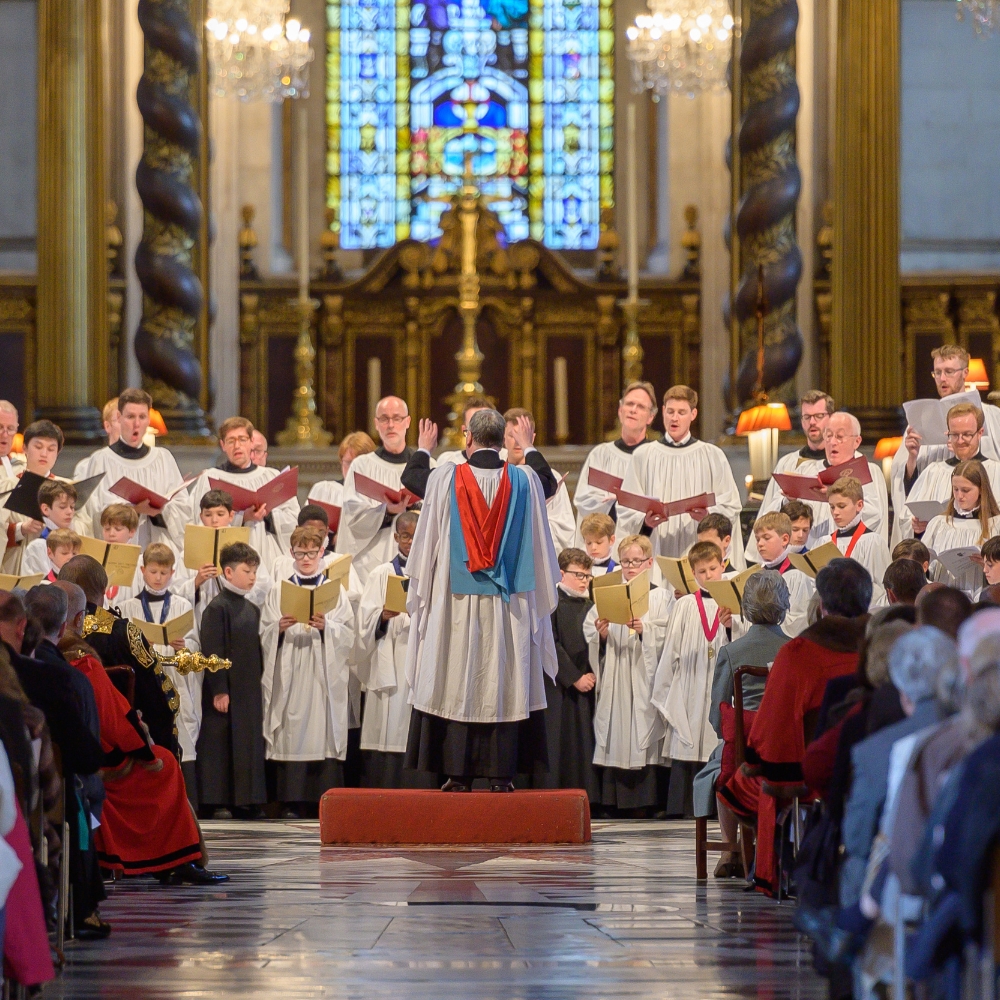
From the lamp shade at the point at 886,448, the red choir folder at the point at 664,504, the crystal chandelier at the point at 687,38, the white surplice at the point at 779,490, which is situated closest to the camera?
the red choir folder at the point at 664,504

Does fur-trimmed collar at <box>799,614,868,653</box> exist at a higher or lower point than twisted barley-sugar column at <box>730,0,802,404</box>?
lower

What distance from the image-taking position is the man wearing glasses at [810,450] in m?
11.5

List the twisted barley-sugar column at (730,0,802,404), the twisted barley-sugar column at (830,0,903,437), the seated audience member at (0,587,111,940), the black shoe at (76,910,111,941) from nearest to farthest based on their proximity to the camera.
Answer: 1. the seated audience member at (0,587,111,940)
2. the black shoe at (76,910,111,941)
3. the twisted barley-sugar column at (830,0,903,437)
4. the twisted barley-sugar column at (730,0,802,404)

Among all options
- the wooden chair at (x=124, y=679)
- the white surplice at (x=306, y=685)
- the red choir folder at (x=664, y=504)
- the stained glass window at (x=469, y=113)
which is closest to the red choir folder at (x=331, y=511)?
the white surplice at (x=306, y=685)

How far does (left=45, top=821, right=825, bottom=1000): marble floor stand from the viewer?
5.20 m

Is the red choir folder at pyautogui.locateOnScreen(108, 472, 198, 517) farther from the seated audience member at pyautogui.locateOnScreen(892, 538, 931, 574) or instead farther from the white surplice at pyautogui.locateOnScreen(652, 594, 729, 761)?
the seated audience member at pyautogui.locateOnScreen(892, 538, 931, 574)

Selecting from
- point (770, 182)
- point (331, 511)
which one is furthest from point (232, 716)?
point (770, 182)

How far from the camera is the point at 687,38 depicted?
16.3 meters

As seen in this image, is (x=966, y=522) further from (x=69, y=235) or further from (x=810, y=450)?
(x=69, y=235)

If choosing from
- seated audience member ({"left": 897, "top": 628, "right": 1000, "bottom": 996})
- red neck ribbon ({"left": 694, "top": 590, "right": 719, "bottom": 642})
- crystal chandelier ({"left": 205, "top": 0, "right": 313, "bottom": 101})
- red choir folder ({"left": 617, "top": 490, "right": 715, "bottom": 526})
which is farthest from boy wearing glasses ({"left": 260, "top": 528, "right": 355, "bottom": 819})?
seated audience member ({"left": 897, "top": 628, "right": 1000, "bottom": 996})

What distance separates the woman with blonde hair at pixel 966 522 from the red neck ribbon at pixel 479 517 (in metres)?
2.00

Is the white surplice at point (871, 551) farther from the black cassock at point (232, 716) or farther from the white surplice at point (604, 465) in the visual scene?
the black cassock at point (232, 716)

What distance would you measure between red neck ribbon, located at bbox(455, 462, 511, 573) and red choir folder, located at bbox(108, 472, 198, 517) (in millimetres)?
2460

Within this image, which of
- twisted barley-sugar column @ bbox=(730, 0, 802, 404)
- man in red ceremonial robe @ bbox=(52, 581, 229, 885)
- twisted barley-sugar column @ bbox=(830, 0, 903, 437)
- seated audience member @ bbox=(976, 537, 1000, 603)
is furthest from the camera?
twisted barley-sugar column @ bbox=(730, 0, 802, 404)
